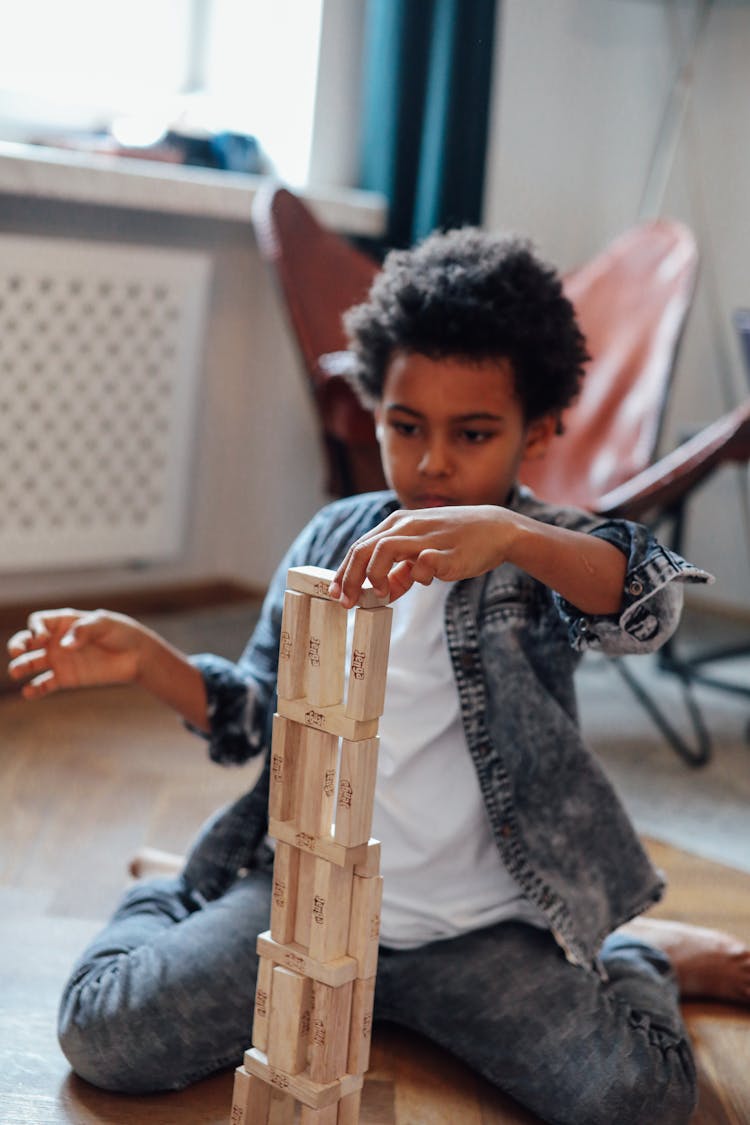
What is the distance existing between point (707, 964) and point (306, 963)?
1.91 feet

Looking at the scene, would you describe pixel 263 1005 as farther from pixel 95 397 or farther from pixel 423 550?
pixel 95 397

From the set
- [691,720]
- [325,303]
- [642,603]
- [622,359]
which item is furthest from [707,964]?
[325,303]

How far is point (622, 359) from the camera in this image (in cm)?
213

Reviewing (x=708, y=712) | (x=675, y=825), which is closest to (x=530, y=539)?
(x=675, y=825)

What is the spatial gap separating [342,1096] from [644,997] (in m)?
0.34

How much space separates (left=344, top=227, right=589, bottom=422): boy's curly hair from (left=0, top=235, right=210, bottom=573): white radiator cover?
1.10m

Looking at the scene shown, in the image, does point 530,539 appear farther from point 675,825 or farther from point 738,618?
point 738,618

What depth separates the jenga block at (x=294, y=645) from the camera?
0.92 meters

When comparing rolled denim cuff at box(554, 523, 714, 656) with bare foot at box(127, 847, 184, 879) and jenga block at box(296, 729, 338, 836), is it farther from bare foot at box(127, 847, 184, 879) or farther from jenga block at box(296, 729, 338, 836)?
bare foot at box(127, 847, 184, 879)

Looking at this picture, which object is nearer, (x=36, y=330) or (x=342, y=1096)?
(x=342, y=1096)

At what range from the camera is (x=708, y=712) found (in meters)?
2.30

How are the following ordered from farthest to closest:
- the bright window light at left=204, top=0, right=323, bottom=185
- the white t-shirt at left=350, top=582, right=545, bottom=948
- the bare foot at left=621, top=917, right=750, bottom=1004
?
the bright window light at left=204, top=0, right=323, bottom=185
the bare foot at left=621, top=917, right=750, bottom=1004
the white t-shirt at left=350, top=582, right=545, bottom=948

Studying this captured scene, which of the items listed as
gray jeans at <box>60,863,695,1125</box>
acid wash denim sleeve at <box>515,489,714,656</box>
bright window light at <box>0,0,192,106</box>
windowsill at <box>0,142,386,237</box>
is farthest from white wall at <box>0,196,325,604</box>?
acid wash denim sleeve at <box>515,489,714,656</box>

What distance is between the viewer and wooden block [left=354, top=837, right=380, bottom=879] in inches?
36.1
